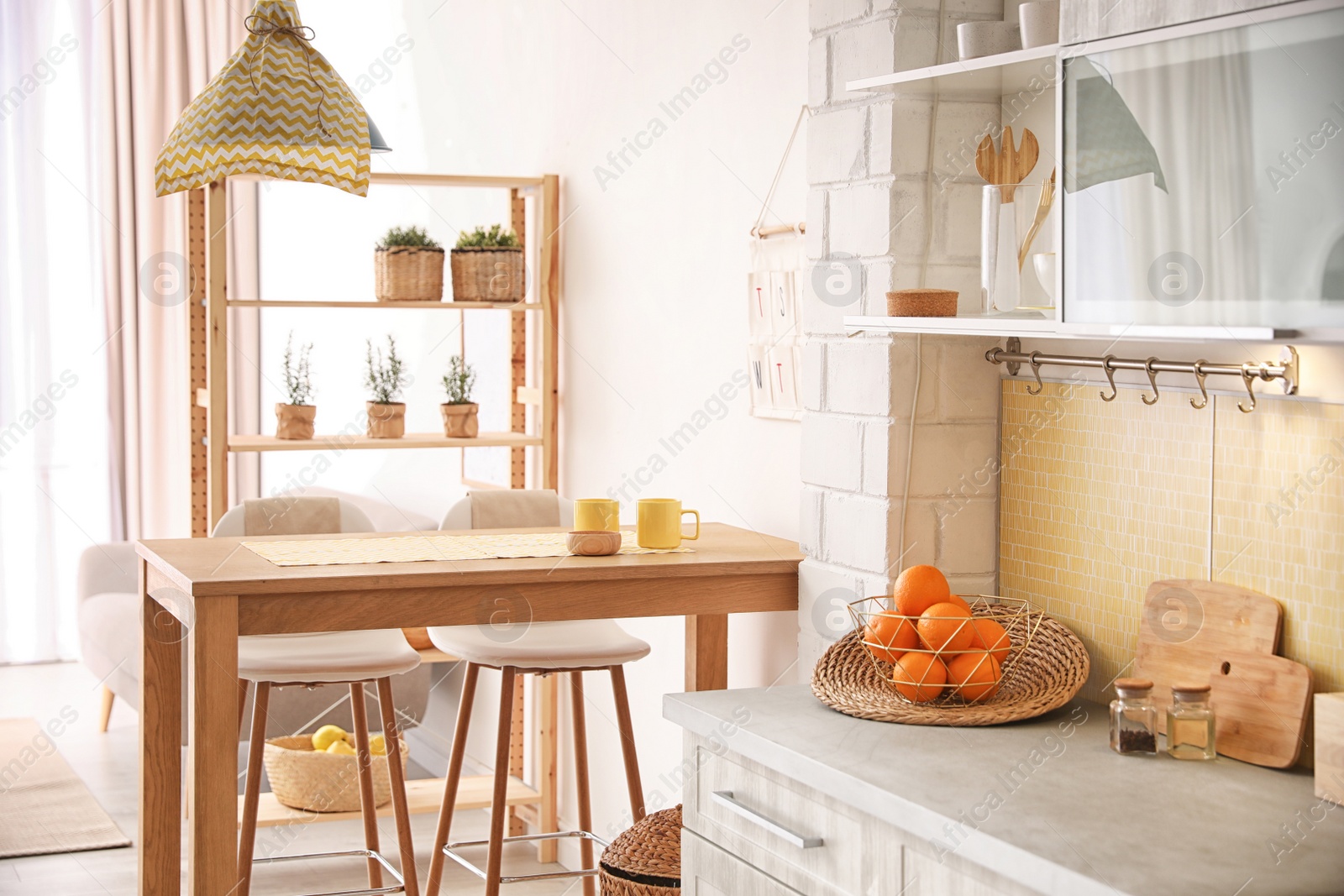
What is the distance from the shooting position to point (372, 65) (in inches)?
213

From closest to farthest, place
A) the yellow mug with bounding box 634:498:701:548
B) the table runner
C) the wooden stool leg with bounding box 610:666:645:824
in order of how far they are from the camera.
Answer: the table runner < the yellow mug with bounding box 634:498:701:548 < the wooden stool leg with bounding box 610:666:645:824

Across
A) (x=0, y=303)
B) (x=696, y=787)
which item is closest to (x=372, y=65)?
(x=0, y=303)

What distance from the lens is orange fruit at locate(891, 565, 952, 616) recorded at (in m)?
1.94

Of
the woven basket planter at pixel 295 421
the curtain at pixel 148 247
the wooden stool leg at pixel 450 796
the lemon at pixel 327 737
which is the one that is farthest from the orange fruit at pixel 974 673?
the curtain at pixel 148 247

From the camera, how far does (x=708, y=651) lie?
2.88 m

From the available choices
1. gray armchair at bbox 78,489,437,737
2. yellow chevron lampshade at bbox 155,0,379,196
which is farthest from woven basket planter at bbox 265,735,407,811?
yellow chevron lampshade at bbox 155,0,379,196

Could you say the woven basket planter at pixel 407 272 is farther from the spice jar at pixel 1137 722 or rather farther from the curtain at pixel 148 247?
the curtain at pixel 148 247

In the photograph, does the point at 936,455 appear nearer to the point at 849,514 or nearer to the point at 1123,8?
the point at 849,514

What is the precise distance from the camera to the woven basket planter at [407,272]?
357 cm

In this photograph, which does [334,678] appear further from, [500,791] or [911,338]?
[911,338]

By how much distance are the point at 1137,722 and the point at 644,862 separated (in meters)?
0.86

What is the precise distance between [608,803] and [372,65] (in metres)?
3.11

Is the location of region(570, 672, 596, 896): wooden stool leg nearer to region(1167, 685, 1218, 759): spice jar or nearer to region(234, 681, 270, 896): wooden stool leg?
region(234, 681, 270, 896): wooden stool leg

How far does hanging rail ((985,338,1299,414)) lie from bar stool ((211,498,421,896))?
1.38 metres
